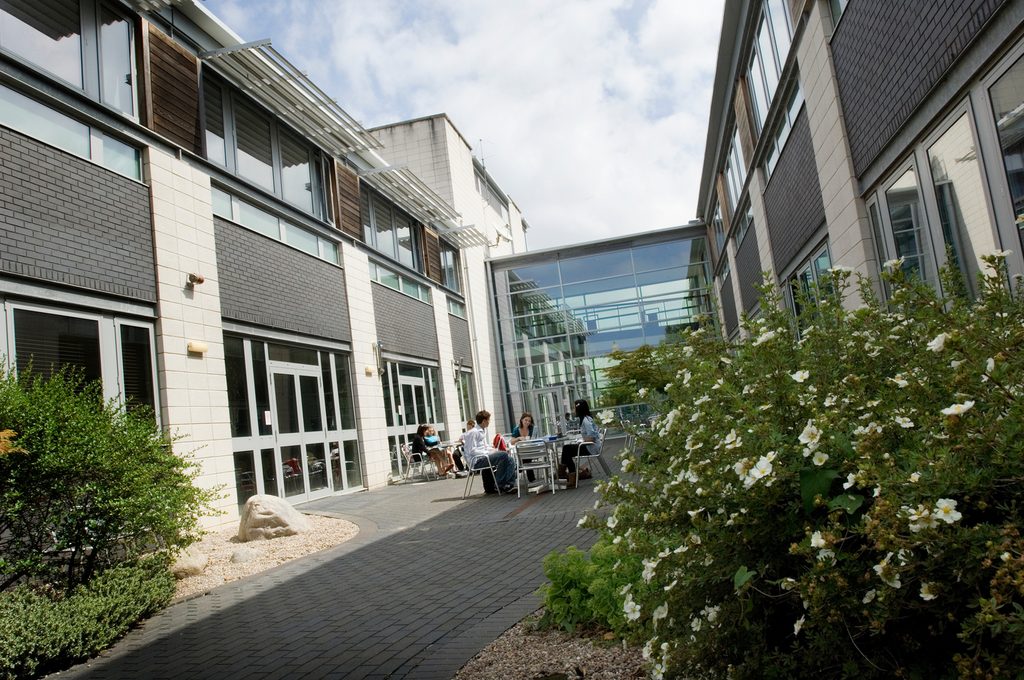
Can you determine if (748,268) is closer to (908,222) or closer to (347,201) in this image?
(347,201)

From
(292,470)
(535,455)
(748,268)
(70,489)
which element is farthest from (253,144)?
(748,268)

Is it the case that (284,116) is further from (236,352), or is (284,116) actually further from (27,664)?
(27,664)

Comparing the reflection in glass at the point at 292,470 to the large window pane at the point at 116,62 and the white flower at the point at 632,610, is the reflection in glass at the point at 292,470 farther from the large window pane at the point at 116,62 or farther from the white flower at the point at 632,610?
the white flower at the point at 632,610

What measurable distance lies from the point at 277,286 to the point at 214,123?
2722 millimetres

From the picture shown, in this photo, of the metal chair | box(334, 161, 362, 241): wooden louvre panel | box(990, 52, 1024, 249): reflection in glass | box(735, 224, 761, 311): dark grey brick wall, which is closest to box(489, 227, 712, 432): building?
box(735, 224, 761, 311): dark grey brick wall

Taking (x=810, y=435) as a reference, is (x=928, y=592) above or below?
below

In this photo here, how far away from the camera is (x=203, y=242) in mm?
10625

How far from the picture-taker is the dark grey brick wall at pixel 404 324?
1711cm

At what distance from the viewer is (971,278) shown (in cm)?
596

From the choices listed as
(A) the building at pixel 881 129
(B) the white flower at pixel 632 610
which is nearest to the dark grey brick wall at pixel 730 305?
(A) the building at pixel 881 129

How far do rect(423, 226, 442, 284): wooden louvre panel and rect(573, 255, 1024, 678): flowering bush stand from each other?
1872 centimetres

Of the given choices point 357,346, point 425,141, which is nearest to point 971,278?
point 357,346

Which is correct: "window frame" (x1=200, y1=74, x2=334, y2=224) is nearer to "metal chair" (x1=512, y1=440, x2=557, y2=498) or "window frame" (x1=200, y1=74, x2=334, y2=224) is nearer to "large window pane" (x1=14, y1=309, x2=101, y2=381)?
"large window pane" (x1=14, y1=309, x2=101, y2=381)

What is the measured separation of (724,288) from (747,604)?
21896 mm
